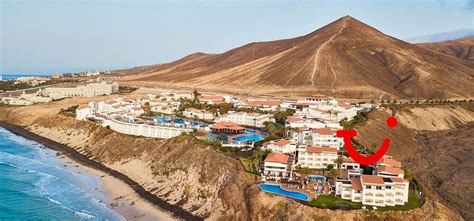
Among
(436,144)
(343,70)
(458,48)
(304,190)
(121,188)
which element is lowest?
(121,188)

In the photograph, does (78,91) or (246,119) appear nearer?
(246,119)

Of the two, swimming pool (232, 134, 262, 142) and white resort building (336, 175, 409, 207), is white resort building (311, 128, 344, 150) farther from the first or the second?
white resort building (336, 175, 409, 207)

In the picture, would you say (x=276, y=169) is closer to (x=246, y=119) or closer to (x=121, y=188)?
Answer: (x=121, y=188)

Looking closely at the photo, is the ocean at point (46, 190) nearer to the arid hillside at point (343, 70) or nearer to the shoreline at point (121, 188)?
the shoreline at point (121, 188)

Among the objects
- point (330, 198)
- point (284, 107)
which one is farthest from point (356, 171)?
point (284, 107)

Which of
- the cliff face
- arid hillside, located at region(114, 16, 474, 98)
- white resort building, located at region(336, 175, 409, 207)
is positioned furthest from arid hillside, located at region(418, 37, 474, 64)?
white resort building, located at region(336, 175, 409, 207)

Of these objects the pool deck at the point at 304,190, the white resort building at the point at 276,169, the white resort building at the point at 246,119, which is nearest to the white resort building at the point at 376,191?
the pool deck at the point at 304,190

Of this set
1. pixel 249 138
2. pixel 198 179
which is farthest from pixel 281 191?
pixel 249 138
